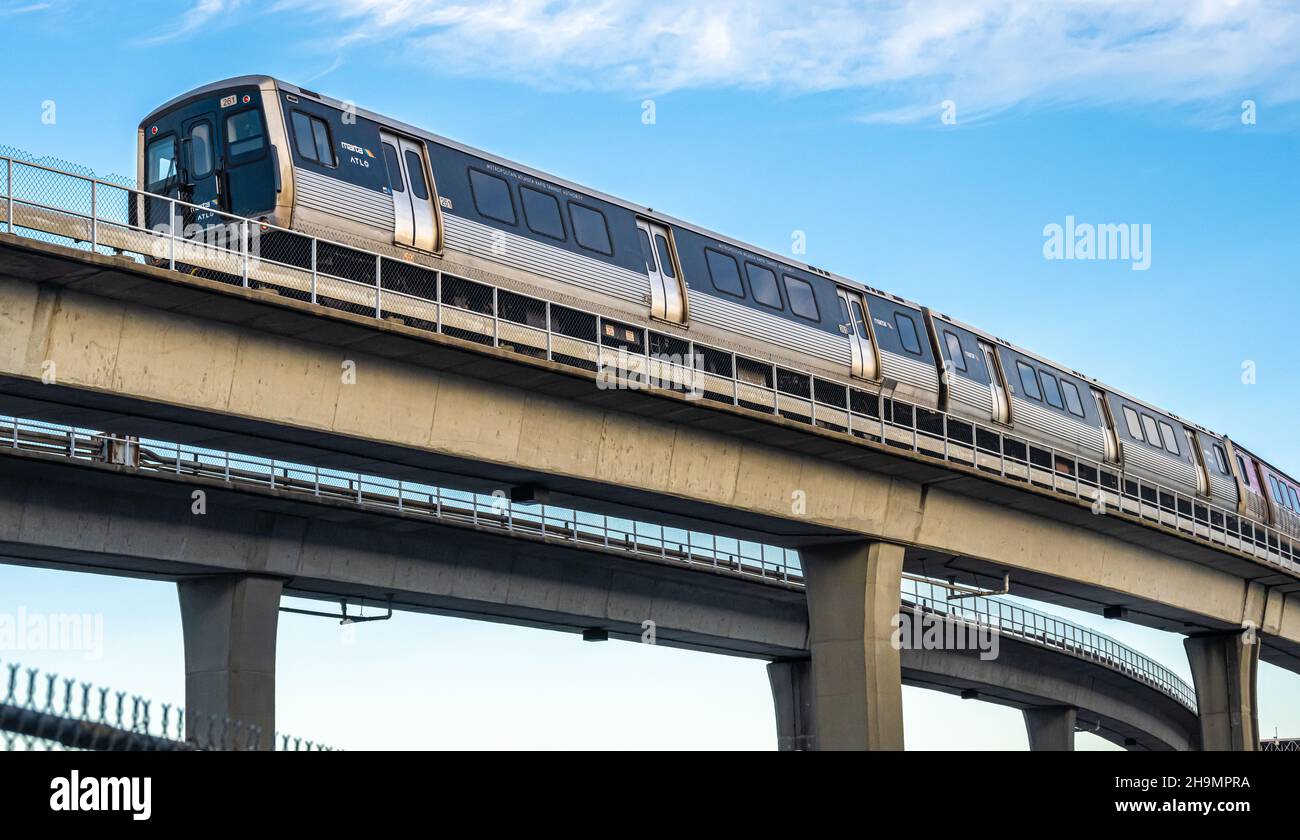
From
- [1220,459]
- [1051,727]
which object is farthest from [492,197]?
[1051,727]

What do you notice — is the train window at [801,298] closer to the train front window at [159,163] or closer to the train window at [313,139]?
the train window at [313,139]

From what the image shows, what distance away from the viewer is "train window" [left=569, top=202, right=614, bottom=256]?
92.3 ft

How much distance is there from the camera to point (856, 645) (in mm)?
30969

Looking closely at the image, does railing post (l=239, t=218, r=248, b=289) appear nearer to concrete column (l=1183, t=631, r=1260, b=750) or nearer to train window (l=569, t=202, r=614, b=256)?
train window (l=569, t=202, r=614, b=256)

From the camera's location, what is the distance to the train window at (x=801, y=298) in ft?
106

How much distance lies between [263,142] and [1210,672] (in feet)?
108

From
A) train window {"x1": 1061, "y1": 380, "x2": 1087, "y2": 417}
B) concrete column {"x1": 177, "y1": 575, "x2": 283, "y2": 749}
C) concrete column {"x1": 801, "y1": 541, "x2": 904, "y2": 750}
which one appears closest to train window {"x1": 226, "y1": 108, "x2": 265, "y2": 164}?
concrete column {"x1": 177, "y1": 575, "x2": 283, "y2": 749}

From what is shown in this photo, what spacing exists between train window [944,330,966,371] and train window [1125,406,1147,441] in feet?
27.2

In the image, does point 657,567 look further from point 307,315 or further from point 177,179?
point 307,315

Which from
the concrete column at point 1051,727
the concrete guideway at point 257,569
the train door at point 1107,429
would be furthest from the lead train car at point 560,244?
the concrete column at point 1051,727
